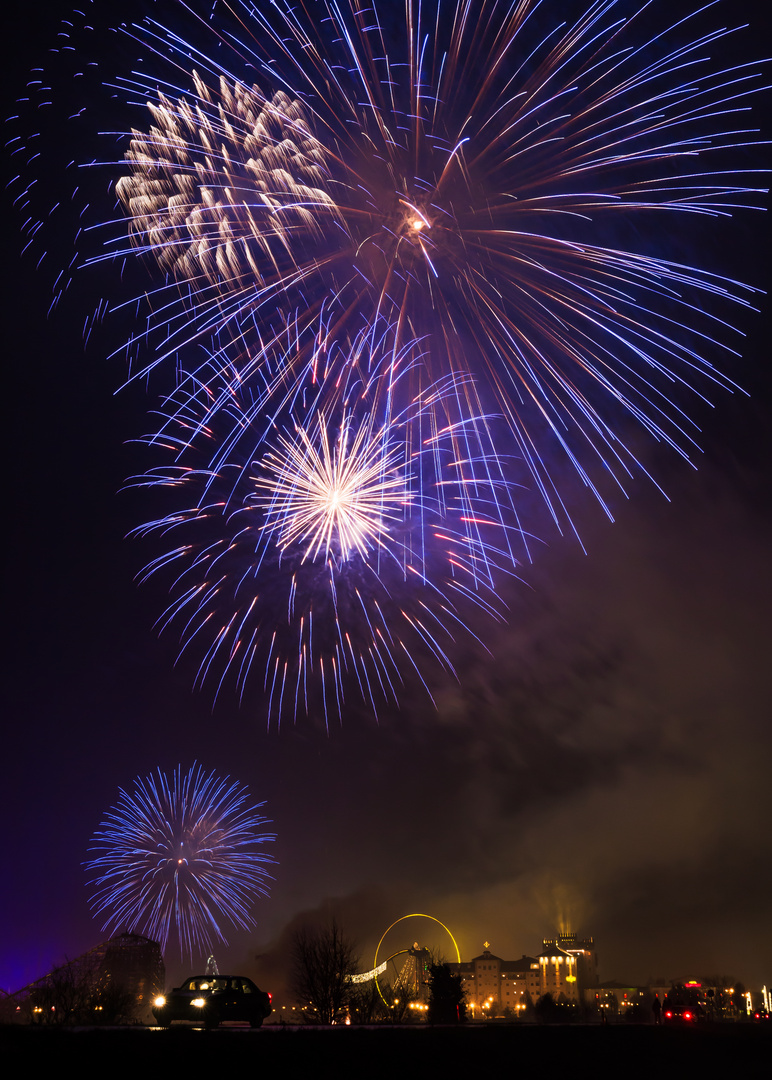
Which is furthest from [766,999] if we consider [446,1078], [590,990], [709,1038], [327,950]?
[446,1078]

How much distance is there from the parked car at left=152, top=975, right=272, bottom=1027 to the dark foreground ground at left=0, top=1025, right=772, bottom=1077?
527 cm

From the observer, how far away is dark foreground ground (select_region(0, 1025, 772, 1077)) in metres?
13.1

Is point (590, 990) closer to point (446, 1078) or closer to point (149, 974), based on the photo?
point (149, 974)

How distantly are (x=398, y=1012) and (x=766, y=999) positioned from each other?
126m

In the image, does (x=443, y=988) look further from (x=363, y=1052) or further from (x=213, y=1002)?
(x=363, y=1052)

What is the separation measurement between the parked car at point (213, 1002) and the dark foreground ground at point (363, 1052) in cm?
527


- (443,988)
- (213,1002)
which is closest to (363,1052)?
(213,1002)

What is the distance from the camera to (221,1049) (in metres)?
14.4

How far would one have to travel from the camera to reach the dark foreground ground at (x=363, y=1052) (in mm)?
13148

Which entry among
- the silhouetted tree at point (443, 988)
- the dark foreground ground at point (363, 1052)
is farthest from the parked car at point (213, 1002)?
the silhouetted tree at point (443, 988)

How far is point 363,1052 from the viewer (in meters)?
16.1

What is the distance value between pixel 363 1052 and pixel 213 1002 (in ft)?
32.0

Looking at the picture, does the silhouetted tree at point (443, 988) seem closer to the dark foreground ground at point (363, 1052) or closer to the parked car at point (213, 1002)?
the dark foreground ground at point (363, 1052)

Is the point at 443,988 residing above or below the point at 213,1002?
below
